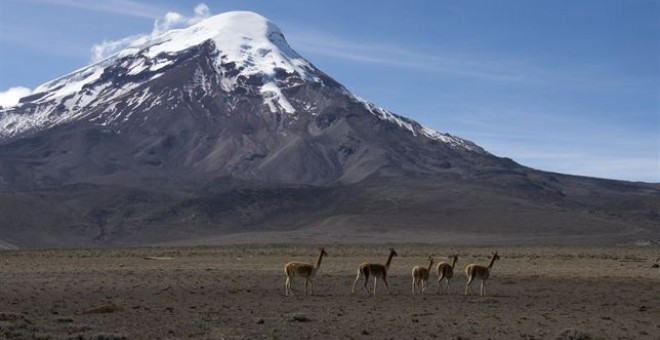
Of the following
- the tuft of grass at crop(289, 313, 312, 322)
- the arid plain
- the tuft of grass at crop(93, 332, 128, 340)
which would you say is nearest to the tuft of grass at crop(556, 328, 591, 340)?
the arid plain

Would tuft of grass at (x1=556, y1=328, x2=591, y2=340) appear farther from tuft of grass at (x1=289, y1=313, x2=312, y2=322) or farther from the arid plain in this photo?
tuft of grass at (x1=289, y1=313, x2=312, y2=322)

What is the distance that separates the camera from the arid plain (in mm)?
18000

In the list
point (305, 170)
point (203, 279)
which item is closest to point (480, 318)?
point (203, 279)

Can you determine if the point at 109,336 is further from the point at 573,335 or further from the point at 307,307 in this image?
the point at 573,335

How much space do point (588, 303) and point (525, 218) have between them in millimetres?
92441

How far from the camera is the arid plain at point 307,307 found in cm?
1800

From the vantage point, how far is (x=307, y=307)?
22219 millimetres

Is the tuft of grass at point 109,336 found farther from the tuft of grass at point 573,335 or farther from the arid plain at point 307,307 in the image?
the tuft of grass at point 573,335

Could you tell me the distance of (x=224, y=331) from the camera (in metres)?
17.7

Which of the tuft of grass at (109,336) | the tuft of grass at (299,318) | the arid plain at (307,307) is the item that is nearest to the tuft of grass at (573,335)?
the arid plain at (307,307)

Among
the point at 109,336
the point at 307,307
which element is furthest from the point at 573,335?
the point at 109,336

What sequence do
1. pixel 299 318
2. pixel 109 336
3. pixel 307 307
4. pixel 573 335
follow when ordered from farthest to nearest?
pixel 307 307, pixel 299 318, pixel 573 335, pixel 109 336

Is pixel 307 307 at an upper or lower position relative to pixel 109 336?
upper

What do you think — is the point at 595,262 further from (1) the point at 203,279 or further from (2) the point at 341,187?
(2) the point at 341,187
